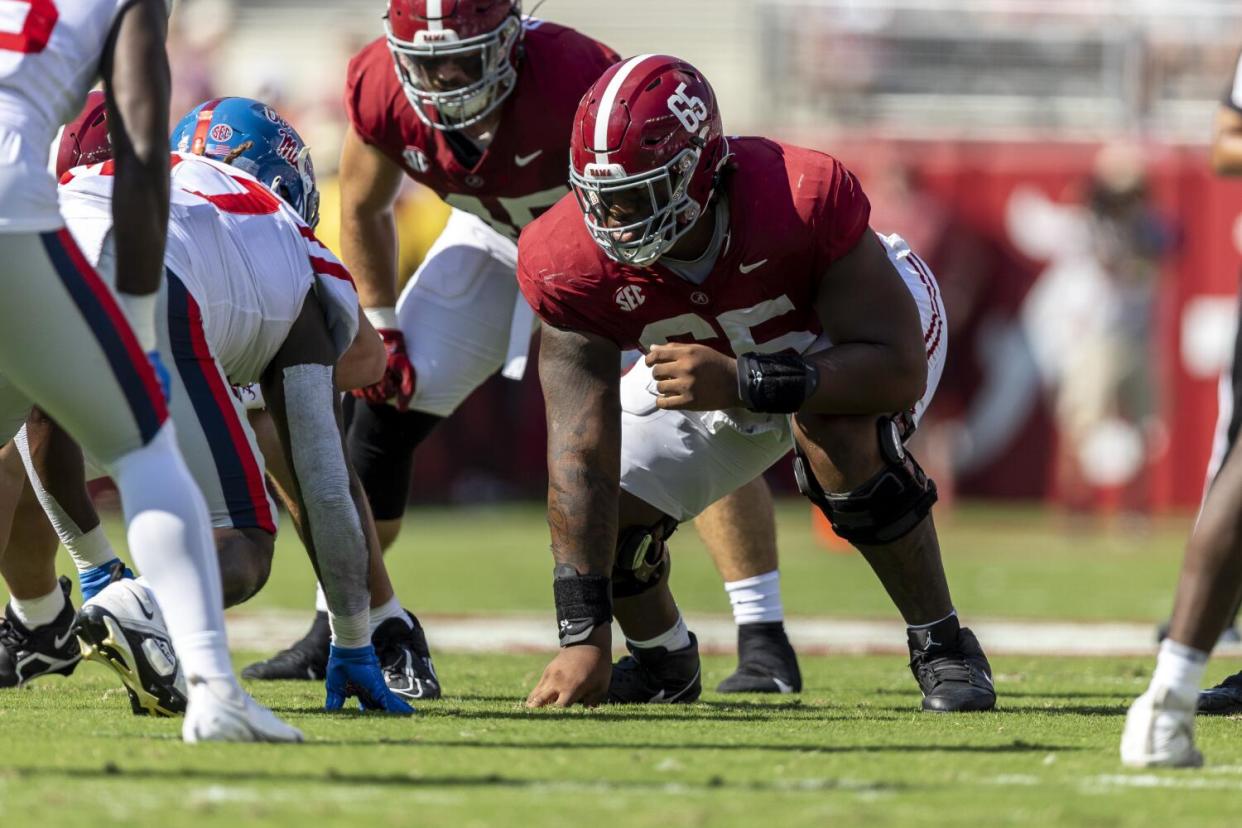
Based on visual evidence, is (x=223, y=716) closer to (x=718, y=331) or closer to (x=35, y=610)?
(x=718, y=331)

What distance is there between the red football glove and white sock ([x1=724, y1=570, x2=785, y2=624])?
1.15 metres

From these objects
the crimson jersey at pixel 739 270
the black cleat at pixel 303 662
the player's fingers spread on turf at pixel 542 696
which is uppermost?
the crimson jersey at pixel 739 270

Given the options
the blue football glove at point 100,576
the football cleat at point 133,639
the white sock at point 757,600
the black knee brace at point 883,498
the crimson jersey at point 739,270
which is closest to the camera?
the football cleat at point 133,639

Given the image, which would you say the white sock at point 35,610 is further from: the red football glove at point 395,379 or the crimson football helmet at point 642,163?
the crimson football helmet at point 642,163

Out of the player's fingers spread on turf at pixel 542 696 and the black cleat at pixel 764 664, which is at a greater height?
the player's fingers spread on turf at pixel 542 696

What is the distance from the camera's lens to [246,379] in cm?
455

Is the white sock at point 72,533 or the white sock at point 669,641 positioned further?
the white sock at point 669,641

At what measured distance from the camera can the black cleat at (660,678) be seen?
16.8 ft

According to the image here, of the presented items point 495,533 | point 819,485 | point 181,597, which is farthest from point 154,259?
point 495,533

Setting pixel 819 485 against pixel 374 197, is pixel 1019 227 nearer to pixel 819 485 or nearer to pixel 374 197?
pixel 374 197

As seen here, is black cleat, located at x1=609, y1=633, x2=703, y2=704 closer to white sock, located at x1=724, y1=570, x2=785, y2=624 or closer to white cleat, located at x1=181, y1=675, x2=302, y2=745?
white sock, located at x1=724, y1=570, x2=785, y2=624

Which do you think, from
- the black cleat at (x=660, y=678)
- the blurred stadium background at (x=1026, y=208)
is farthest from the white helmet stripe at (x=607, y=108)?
the blurred stadium background at (x=1026, y=208)

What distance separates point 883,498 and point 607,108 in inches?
43.2

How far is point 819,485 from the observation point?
182 inches
